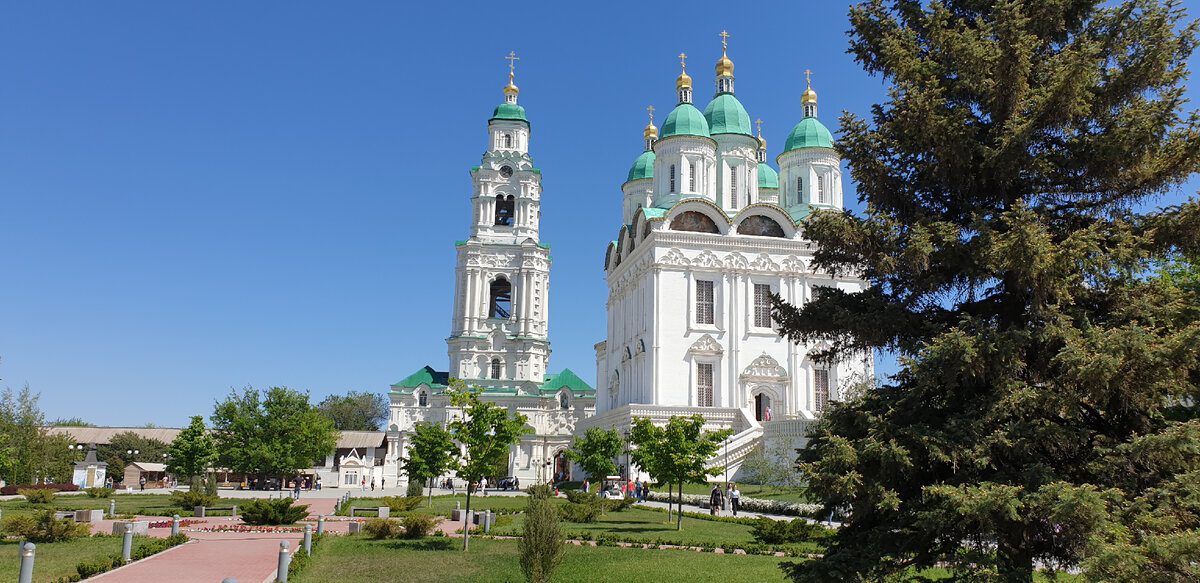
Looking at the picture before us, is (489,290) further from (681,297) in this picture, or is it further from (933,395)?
(933,395)

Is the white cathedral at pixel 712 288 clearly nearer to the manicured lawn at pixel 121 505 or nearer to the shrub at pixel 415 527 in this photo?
the manicured lawn at pixel 121 505

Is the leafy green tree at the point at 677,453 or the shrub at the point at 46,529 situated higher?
the leafy green tree at the point at 677,453

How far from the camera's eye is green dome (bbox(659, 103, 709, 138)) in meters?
47.1

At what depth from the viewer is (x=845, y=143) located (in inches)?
436

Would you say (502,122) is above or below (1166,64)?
above

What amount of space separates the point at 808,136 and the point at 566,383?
28.0 metres

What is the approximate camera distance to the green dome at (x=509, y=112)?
69188 millimetres

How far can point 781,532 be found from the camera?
19.0 metres

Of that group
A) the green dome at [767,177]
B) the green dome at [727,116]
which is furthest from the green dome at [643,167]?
the green dome at [727,116]

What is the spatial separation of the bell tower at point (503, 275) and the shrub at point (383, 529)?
4365 centimetres

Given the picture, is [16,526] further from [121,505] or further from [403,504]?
[121,505]

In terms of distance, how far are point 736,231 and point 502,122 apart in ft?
101

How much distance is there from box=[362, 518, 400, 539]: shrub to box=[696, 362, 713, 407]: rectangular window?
941 inches

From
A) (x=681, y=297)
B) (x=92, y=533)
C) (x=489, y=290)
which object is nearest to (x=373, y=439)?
(x=489, y=290)
